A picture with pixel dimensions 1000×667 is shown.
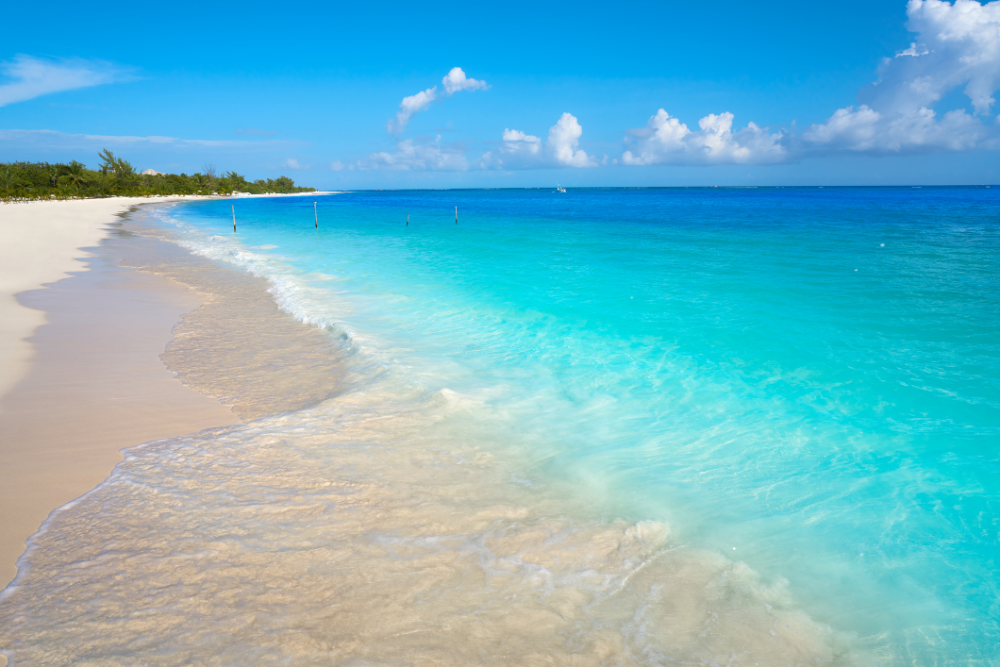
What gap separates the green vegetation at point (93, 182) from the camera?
70.8 m

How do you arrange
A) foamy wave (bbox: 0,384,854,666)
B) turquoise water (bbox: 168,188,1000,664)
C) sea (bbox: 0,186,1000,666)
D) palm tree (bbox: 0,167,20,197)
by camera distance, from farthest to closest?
1. palm tree (bbox: 0,167,20,197)
2. turquoise water (bbox: 168,188,1000,664)
3. sea (bbox: 0,186,1000,666)
4. foamy wave (bbox: 0,384,854,666)

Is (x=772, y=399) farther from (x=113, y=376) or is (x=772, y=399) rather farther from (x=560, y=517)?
(x=113, y=376)

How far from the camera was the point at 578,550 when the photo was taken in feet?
14.8

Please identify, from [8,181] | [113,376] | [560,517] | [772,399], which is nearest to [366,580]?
[560,517]

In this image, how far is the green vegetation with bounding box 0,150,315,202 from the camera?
232 ft

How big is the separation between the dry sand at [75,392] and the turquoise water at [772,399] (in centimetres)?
350

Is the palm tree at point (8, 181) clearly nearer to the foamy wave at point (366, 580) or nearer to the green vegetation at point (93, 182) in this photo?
the green vegetation at point (93, 182)

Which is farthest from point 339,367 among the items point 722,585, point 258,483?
point 722,585

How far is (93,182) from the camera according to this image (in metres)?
87.8

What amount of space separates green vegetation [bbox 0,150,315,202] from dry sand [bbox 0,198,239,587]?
7181cm

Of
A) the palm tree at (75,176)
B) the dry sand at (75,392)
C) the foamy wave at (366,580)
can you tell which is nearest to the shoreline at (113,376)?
the dry sand at (75,392)

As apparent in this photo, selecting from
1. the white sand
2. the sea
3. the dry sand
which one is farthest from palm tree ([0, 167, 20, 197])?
the sea

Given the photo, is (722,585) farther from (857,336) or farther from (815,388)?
(857,336)

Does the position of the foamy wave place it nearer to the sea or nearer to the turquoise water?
the sea
